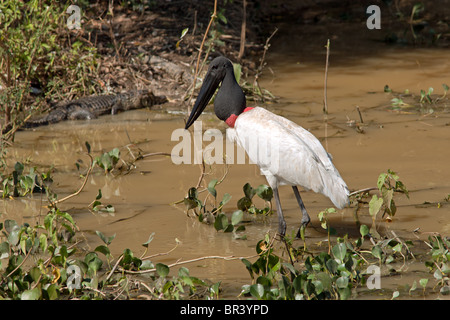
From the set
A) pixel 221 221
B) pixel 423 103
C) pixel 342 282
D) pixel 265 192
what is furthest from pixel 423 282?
pixel 423 103

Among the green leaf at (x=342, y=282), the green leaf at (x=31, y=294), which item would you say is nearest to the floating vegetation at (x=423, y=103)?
the green leaf at (x=342, y=282)

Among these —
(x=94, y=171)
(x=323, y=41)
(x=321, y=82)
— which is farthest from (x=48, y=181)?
(x=323, y=41)

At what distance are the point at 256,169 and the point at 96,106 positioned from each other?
8.65 feet

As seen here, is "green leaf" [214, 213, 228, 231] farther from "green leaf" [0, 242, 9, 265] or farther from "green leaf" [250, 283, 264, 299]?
"green leaf" [0, 242, 9, 265]

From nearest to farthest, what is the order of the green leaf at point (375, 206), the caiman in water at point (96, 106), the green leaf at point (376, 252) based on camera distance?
1. the green leaf at point (376, 252)
2. the green leaf at point (375, 206)
3. the caiman in water at point (96, 106)

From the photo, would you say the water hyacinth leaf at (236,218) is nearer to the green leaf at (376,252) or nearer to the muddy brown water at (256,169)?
the muddy brown water at (256,169)

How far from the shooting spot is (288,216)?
16.1ft

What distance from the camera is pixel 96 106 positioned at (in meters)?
7.80

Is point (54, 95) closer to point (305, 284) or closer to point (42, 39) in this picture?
point (42, 39)

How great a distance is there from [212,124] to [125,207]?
2.27 m

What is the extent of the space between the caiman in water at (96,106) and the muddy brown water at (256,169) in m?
0.14

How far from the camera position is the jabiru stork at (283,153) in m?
4.38

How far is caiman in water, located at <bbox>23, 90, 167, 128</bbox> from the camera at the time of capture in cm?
761

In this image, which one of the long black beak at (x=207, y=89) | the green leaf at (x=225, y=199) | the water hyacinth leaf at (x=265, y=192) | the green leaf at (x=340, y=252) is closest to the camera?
the green leaf at (x=340, y=252)
